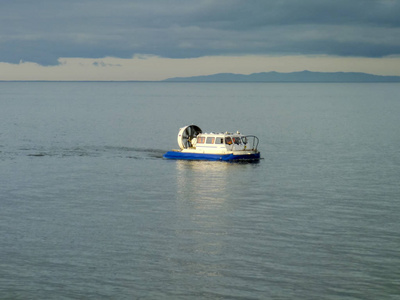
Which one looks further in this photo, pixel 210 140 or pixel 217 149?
pixel 210 140

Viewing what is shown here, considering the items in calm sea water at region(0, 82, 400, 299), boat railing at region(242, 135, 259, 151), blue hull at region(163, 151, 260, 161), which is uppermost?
boat railing at region(242, 135, 259, 151)

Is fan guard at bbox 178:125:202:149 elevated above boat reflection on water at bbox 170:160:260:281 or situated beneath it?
elevated above

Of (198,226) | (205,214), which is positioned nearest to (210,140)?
(205,214)

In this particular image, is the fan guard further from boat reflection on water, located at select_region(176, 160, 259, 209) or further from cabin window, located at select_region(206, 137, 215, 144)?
boat reflection on water, located at select_region(176, 160, 259, 209)

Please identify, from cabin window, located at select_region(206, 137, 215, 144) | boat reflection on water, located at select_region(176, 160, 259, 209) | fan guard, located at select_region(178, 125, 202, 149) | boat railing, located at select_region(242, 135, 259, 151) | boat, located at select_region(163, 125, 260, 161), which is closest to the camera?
boat reflection on water, located at select_region(176, 160, 259, 209)

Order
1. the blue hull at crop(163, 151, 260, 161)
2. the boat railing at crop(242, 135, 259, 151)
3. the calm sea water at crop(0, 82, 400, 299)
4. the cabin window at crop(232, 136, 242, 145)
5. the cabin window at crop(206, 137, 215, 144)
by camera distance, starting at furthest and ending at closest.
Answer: the boat railing at crop(242, 135, 259, 151), the cabin window at crop(206, 137, 215, 144), the cabin window at crop(232, 136, 242, 145), the blue hull at crop(163, 151, 260, 161), the calm sea water at crop(0, 82, 400, 299)

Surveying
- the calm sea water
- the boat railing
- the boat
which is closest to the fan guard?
the boat

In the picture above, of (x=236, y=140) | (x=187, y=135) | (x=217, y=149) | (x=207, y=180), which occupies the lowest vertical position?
(x=207, y=180)

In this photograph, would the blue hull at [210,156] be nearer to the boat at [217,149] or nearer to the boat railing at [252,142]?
the boat at [217,149]

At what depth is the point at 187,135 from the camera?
269 feet

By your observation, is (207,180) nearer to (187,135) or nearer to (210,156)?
(210,156)

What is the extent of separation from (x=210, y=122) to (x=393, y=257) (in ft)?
392

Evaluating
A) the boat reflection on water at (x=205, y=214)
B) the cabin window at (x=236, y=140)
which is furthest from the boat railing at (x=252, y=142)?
the boat reflection on water at (x=205, y=214)

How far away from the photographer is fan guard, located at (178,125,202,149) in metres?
80.6
